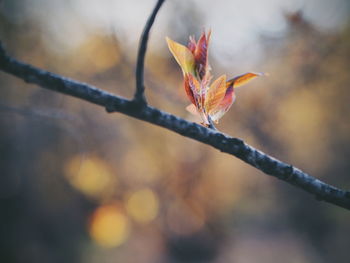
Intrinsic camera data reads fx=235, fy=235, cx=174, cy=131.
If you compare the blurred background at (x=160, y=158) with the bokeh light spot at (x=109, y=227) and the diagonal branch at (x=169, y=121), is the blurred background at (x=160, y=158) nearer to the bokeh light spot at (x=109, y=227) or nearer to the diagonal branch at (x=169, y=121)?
the bokeh light spot at (x=109, y=227)

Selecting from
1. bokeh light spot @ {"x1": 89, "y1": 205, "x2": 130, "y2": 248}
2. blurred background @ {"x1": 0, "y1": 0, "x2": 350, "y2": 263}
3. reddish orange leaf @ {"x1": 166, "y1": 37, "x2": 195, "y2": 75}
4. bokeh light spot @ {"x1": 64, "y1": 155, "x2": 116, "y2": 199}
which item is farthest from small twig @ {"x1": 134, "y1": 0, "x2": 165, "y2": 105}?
bokeh light spot @ {"x1": 89, "y1": 205, "x2": 130, "y2": 248}

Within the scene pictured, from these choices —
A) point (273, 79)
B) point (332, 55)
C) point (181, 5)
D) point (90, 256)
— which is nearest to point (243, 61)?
point (273, 79)

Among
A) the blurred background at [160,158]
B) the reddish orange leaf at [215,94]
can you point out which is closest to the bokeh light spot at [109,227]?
the blurred background at [160,158]

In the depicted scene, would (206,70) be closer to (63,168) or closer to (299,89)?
(299,89)

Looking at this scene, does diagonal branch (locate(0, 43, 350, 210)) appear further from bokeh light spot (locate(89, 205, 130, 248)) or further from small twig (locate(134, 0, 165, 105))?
bokeh light spot (locate(89, 205, 130, 248))

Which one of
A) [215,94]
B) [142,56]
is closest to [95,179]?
[215,94]

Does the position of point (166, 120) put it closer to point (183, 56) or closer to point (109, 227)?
point (183, 56)

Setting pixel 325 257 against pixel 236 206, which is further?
pixel 236 206

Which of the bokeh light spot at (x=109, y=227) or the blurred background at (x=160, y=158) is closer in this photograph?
the blurred background at (x=160, y=158)
